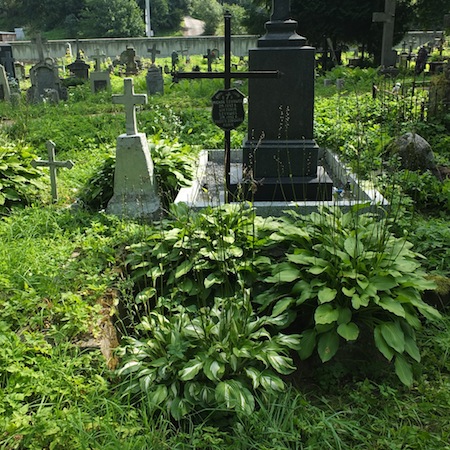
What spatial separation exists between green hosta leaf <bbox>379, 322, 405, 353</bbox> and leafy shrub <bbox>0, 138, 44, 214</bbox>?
377cm

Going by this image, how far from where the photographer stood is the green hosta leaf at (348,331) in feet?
9.66

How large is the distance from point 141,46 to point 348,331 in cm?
3406

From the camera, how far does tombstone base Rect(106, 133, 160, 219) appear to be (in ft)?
16.6

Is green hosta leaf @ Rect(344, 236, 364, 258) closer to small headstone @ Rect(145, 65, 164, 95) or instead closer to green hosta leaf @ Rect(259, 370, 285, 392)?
green hosta leaf @ Rect(259, 370, 285, 392)

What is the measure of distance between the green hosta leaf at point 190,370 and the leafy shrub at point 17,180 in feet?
10.3

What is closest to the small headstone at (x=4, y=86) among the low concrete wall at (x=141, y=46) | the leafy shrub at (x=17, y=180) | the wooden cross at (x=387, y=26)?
the leafy shrub at (x=17, y=180)

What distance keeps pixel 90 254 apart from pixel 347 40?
20.9 meters

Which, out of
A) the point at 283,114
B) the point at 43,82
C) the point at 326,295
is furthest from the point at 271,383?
the point at 43,82

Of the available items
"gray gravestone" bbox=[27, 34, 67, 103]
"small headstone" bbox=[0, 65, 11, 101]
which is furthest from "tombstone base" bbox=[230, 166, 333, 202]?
"gray gravestone" bbox=[27, 34, 67, 103]

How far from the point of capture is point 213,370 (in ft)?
9.13

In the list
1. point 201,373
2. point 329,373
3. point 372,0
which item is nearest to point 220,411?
point 201,373

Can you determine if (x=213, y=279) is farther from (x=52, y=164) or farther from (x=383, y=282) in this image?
(x=52, y=164)

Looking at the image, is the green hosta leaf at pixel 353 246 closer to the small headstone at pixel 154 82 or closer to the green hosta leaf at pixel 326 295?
the green hosta leaf at pixel 326 295

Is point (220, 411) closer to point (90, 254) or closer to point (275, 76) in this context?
point (90, 254)
